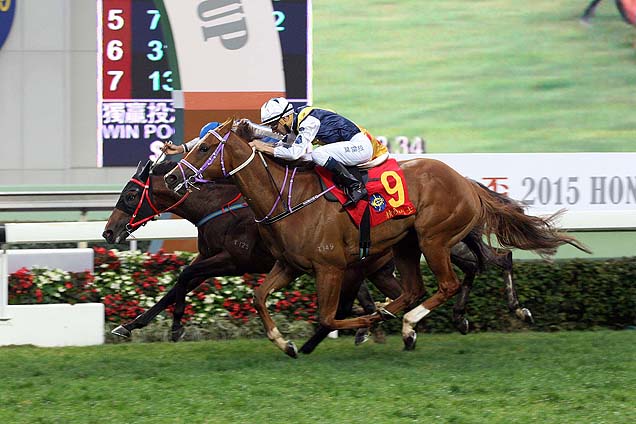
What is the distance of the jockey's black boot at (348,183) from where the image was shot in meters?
6.04

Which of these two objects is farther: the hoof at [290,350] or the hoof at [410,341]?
the hoof at [410,341]

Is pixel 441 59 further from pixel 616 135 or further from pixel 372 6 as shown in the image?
pixel 616 135

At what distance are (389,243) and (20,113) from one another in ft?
31.2

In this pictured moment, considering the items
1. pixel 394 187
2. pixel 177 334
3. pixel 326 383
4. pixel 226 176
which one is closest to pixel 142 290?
pixel 177 334

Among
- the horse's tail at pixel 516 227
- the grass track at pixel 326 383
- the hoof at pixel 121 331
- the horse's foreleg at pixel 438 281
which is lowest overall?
the grass track at pixel 326 383

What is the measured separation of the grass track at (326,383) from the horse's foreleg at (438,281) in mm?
224

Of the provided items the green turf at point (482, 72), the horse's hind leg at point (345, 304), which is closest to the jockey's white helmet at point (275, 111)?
the horse's hind leg at point (345, 304)

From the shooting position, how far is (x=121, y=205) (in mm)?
6730

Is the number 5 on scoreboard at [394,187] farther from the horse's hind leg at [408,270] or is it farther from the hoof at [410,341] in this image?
the hoof at [410,341]

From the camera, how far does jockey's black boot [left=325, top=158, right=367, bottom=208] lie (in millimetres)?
6043

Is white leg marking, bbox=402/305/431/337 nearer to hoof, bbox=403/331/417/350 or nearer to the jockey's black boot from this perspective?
hoof, bbox=403/331/417/350

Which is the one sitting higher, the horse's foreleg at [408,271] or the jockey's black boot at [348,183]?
the jockey's black boot at [348,183]

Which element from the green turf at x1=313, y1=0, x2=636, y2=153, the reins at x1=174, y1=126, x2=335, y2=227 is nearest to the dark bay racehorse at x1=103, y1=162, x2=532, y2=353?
the reins at x1=174, y1=126, x2=335, y2=227

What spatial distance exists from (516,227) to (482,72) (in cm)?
864
